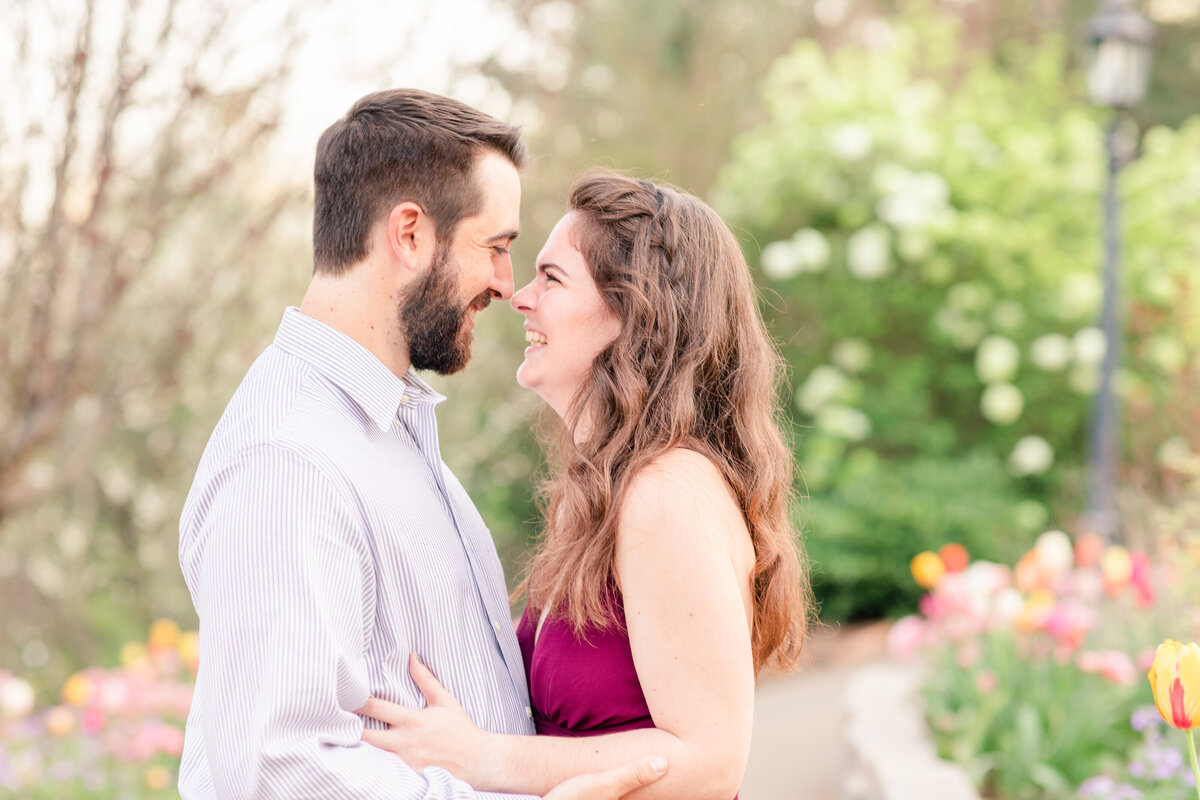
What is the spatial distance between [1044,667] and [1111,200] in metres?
3.46

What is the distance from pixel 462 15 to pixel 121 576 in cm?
458

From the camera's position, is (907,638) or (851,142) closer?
(907,638)

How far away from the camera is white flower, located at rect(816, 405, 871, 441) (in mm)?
7434

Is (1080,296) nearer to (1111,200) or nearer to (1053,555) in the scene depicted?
(1111,200)

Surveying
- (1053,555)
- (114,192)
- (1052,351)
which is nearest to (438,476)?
(114,192)

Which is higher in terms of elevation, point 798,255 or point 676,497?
point 798,255

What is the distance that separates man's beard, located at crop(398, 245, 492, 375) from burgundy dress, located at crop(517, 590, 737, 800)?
513mm

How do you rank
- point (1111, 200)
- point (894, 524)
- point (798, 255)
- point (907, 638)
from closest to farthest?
point (907, 638) < point (1111, 200) < point (894, 524) < point (798, 255)

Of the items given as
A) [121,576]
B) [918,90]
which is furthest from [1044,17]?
[121,576]

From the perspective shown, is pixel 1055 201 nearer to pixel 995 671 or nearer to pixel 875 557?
pixel 875 557

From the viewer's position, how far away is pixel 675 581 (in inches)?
66.6

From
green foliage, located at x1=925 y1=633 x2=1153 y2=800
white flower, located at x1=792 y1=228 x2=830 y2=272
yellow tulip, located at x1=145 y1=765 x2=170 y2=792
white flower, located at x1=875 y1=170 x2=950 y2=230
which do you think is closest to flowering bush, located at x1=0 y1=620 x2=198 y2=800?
yellow tulip, located at x1=145 y1=765 x2=170 y2=792

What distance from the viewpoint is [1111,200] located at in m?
6.38

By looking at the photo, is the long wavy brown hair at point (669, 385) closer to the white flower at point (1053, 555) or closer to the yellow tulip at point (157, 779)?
the yellow tulip at point (157, 779)
